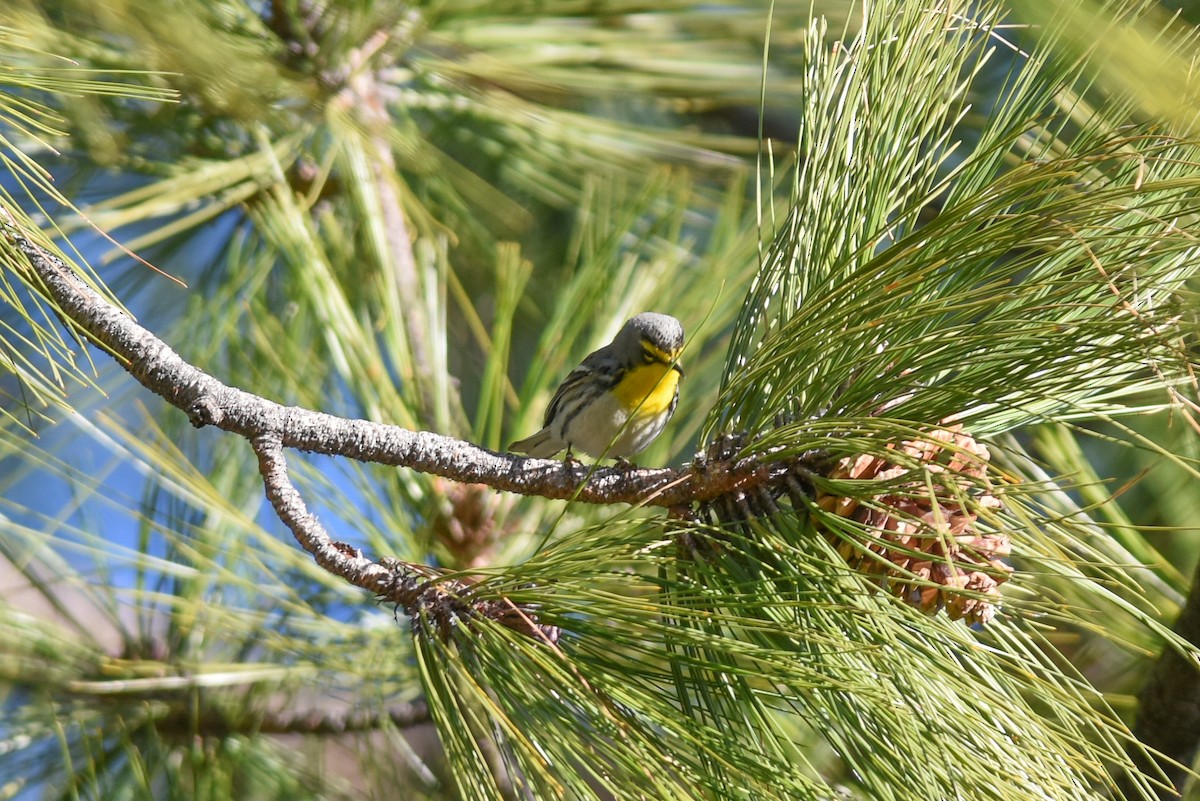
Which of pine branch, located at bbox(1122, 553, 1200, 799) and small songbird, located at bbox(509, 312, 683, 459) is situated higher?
small songbird, located at bbox(509, 312, 683, 459)

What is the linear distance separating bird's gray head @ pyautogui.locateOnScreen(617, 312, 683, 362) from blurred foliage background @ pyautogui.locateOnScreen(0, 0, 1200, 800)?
4 centimetres

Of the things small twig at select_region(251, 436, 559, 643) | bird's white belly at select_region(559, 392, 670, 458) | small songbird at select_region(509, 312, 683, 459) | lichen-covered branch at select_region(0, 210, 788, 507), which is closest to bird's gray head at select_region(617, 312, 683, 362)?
small songbird at select_region(509, 312, 683, 459)

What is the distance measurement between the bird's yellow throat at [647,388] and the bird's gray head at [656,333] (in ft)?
0.12

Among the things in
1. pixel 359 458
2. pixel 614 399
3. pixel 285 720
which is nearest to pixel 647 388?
pixel 614 399

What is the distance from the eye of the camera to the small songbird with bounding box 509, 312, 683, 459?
1932 mm

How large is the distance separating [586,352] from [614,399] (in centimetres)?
31

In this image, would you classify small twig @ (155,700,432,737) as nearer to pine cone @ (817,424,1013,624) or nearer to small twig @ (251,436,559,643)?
small twig @ (251,436,559,643)

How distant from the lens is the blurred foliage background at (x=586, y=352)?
0.90 m

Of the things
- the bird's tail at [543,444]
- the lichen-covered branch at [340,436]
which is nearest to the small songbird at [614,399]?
the bird's tail at [543,444]

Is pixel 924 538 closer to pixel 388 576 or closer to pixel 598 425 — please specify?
pixel 388 576

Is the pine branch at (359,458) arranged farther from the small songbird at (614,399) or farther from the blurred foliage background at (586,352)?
the small songbird at (614,399)

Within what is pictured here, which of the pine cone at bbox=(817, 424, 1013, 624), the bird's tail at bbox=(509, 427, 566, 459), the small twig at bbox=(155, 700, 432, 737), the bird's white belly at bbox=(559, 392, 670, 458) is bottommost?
the small twig at bbox=(155, 700, 432, 737)

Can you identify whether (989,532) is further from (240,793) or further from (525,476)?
(240,793)

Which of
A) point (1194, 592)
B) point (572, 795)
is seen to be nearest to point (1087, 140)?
point (1194, 592)
